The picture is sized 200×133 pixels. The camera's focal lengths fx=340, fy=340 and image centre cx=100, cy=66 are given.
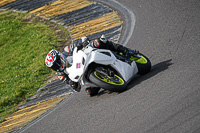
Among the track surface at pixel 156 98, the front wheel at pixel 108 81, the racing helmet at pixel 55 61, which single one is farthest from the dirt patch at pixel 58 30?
the front wheel at pixel 108 81

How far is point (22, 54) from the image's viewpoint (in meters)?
13.6

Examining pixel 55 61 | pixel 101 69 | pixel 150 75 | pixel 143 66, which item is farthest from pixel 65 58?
pixel 150 75

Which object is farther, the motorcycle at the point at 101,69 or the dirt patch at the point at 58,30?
the dirt patch at the point at 58,30

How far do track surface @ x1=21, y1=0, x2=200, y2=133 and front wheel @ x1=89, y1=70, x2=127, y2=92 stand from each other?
18 cm

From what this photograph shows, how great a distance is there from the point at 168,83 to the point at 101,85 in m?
1.32

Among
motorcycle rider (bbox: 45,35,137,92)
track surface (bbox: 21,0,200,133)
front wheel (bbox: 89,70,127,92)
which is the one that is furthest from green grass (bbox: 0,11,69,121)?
front wheel (bbox: 89,70,127,92)

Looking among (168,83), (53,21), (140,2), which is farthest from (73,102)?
(53,21)

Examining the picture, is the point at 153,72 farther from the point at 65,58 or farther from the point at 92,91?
the point at 65,58

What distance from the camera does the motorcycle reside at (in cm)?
697

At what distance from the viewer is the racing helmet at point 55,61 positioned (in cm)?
736

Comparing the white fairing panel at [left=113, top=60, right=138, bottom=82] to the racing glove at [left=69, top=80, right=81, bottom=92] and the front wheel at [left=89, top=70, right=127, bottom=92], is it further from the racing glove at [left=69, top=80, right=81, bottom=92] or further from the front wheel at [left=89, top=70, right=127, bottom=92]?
the racing glove at [left=69, top=80, right=81, bottom=92]

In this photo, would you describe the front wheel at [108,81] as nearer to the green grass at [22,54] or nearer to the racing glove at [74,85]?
the racing glove at [74,85]

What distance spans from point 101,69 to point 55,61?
105cm

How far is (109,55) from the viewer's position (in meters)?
7.42
